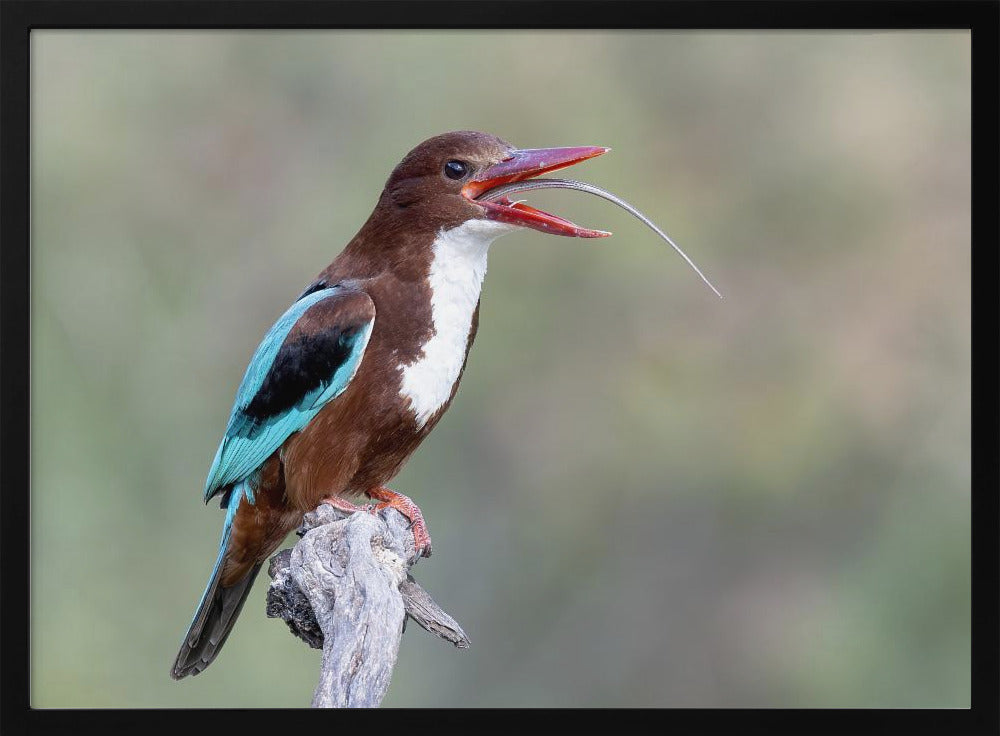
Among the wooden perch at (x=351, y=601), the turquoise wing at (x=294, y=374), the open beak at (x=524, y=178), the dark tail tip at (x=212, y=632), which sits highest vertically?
the open beak at (x=524, y=178)

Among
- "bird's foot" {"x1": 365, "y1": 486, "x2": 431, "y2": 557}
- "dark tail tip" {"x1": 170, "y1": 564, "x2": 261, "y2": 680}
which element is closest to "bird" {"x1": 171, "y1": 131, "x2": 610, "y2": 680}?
"bird's foot" {"x1": 365, "y1": 486, "x2": 431, "y2": 557}

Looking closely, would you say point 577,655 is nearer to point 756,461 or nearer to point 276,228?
point 756,461

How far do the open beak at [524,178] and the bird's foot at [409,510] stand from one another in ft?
2.41

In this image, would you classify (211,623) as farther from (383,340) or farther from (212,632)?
(383,340)

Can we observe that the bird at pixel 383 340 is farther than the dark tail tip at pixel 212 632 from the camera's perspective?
No

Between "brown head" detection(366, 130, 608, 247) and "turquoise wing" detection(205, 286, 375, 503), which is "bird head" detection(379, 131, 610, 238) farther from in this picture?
"turquoise wing" detection(205, 286, 375, 503)

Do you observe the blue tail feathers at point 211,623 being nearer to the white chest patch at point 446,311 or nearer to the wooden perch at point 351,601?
the wooden perch at point 351,601

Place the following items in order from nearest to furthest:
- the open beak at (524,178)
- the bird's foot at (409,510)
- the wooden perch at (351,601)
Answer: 1. the wooden perch at (351,601)
2. the open beak at (524,178)
3. the bird's foot at (409,510)

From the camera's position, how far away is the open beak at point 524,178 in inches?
112

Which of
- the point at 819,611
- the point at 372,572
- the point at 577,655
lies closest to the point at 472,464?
the point at 577,655

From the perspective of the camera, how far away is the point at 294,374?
3.01 meters

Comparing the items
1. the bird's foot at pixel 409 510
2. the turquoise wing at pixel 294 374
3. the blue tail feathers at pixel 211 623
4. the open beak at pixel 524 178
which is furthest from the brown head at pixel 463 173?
the blue tail feathers at pixel 211 623

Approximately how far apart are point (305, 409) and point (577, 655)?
1241mm

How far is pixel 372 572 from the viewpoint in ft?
8.95
